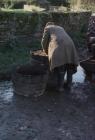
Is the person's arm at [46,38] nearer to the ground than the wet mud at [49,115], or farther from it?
farther from it

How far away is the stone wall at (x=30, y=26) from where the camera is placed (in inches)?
509

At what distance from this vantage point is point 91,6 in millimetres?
23891

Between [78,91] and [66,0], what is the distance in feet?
65.0

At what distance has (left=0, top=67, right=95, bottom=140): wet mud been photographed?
22.2 ft

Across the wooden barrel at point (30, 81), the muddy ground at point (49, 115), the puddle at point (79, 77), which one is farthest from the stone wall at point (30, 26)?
the wooden barrel at point (30, 81)

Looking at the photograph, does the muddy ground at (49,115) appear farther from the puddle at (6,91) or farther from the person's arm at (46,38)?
the person's arm at (46,38)

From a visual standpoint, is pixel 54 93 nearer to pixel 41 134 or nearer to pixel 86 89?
pixel 86 89

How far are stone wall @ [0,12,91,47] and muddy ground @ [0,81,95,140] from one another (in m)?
3.75

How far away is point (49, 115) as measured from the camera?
7684 millimetres

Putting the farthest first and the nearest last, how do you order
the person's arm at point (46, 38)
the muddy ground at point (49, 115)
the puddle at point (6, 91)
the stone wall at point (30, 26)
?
the stone wall at point (30, 26) → the person's arm at point (46, 38) → the puddle at point (6, 91) → the muddy ground at point (49, 115)

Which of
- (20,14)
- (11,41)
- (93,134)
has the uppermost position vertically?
(20,14)

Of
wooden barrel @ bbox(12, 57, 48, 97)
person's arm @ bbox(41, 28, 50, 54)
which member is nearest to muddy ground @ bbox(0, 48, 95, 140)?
wooden barrel @ bbox(12, 57, 48, 97)

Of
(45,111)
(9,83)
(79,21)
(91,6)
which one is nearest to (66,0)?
(91,6)

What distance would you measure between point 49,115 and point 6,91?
1799mm
